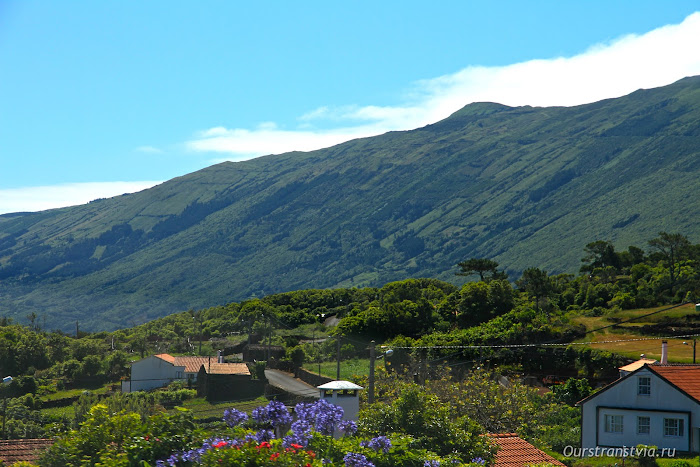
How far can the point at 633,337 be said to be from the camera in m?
49.8

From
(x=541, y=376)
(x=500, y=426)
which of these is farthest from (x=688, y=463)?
(x=541, y=376)

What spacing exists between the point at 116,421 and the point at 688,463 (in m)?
16.9

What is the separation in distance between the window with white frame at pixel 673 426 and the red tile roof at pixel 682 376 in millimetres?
995

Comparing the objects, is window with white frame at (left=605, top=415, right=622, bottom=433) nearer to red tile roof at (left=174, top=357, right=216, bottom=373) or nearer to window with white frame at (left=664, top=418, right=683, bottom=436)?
window with white frame at (left=664, top=418, right=683, bottom=436)

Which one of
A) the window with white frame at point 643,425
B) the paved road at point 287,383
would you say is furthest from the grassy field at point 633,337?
the paved road at point 287,383

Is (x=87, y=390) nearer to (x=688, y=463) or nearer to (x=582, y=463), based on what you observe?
(x=582, y=463)

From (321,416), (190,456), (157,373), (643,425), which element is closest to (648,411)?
(643,425)

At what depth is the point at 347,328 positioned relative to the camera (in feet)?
225

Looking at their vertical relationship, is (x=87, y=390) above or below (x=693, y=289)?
below

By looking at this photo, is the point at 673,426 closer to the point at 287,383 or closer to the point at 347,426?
the point at 347,426

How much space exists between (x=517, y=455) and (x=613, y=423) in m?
7.12

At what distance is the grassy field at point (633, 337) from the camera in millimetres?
43062

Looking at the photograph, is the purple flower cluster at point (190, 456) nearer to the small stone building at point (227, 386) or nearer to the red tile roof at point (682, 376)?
the red tile roof at point (682, 376)

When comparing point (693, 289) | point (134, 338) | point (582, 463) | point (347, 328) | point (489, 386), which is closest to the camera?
point (582, 463)
